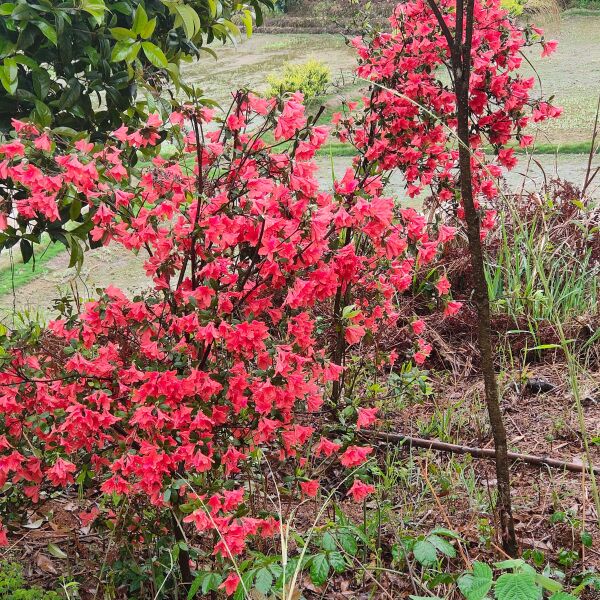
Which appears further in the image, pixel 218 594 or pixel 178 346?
pixel 218 594

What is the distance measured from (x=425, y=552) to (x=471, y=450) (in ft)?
3.21

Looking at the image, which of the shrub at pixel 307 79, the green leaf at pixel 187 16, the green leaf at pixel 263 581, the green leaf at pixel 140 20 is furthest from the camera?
the shrub at pixel 307 79

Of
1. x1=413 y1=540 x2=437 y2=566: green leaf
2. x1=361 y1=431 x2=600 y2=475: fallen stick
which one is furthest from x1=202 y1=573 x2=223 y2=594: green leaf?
x1=361 y1=431 x2=600 y2=475: fallen stick

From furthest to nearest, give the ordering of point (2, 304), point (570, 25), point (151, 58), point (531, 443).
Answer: point (570, 25), point (2, 304), point (531, 443), point (151, 58)

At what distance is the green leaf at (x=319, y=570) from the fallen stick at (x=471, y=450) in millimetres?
866

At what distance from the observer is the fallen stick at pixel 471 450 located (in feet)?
9.05

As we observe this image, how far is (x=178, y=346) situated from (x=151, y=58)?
28.7 inches

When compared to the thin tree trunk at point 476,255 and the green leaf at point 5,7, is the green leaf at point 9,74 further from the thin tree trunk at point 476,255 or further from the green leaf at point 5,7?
the thin tree trunk at point 476,255

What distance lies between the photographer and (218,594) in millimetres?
2285

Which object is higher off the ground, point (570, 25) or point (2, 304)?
point (570, 25)

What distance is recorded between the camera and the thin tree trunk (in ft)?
6.32

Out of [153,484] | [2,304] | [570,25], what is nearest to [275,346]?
[153,484]

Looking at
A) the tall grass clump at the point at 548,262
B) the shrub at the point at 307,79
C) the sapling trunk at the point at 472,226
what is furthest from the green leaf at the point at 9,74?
the shrub at the point at 307,79

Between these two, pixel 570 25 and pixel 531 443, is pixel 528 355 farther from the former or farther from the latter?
pixel 570 25
